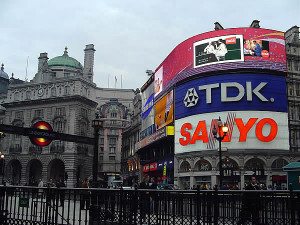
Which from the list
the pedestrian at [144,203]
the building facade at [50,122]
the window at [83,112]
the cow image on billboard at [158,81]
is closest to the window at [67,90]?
the building facade at [50,122]

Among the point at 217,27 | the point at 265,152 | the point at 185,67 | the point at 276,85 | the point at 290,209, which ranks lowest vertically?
the point at 290,209

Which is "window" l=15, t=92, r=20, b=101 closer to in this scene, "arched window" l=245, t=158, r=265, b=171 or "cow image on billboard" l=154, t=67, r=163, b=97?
"cow image on billboard" l=154, t=67, r=163, b=97

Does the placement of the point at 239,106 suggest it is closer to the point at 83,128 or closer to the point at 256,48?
the point at 256,48

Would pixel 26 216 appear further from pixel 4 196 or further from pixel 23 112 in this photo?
pixel 23 112

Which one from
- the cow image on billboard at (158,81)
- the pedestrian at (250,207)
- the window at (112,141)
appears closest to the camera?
the pedestrian at (250,207)

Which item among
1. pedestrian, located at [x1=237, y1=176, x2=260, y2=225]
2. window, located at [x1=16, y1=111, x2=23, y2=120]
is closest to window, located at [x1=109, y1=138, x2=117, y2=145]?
window, located at [x1=16, y1=111, x2=23, y2=120]

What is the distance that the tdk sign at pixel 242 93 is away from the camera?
46344 millimetres

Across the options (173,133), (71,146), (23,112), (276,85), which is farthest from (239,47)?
(23,112)

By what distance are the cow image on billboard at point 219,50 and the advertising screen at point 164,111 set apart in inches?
330

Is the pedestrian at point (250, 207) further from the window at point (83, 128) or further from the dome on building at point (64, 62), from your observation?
the dome on building at point (64, 62)

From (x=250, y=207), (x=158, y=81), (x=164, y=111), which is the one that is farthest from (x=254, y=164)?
(x=250, y=207)

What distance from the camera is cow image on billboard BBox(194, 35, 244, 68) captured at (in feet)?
156

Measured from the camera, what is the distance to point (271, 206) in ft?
27.8

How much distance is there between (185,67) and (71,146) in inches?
1202
